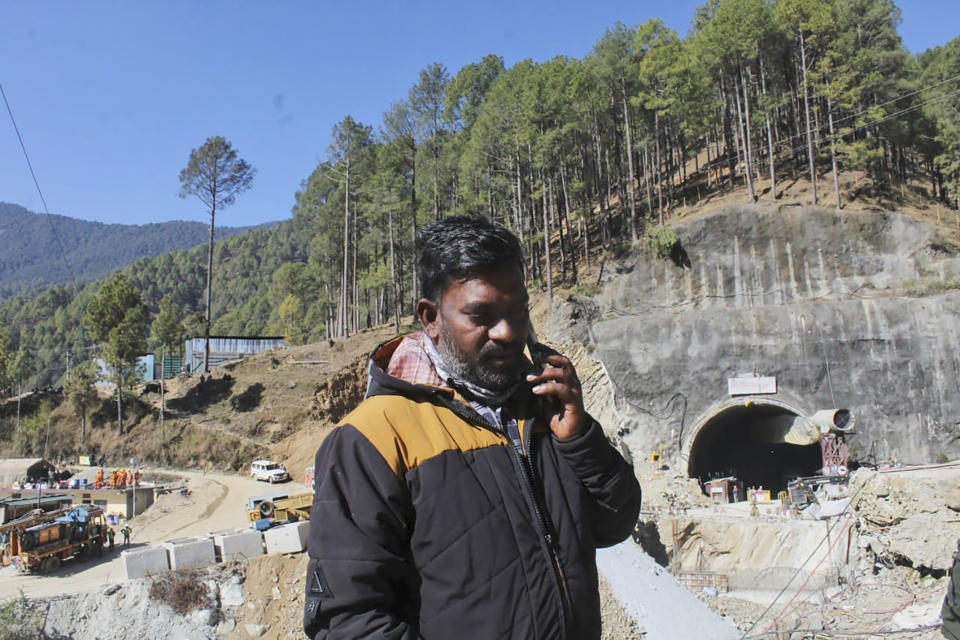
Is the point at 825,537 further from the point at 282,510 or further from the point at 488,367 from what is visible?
the point at 488,367

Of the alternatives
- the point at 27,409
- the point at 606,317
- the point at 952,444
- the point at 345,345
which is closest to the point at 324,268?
the point at 345,345

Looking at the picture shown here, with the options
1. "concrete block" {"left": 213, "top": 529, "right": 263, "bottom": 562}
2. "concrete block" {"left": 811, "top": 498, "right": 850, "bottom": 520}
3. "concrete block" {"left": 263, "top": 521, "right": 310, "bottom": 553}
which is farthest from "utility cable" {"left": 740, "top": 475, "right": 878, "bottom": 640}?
"concrete block" {"left": 213, "top": 529, "right": 263, "bottom": 562}

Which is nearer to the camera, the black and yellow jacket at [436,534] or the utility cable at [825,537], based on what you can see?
the black and yellow jacket at [436,534]

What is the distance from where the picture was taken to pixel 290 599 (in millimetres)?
13766

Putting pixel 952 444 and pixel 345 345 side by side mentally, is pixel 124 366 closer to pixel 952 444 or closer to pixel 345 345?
pixel 345 345

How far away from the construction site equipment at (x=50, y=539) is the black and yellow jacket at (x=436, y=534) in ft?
62.5

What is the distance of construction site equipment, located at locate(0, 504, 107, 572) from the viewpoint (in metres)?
16.0

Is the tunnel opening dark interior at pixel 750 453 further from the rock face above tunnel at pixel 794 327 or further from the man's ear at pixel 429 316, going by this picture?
the man's ear at pixel 429 316

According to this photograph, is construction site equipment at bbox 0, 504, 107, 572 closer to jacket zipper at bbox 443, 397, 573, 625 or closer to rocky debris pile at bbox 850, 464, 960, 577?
jacket zipper at bbox 443, 397, 573, 625

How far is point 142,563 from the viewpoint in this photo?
14250 millimetres

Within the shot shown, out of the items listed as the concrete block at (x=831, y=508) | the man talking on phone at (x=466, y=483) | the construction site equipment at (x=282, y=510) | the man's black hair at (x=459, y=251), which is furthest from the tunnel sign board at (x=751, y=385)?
the man's black hair at (x=459, y=251)

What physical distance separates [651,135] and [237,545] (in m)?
29.6

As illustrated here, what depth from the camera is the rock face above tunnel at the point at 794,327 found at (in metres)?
23.5

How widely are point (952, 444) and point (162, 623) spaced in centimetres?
2621
